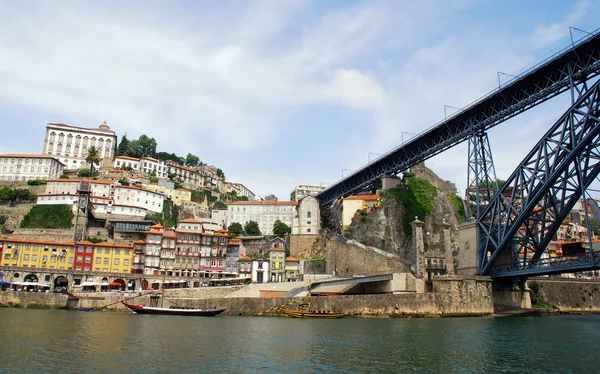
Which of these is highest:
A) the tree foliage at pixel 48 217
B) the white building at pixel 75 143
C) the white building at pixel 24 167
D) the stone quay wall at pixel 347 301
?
the white building at pixel 75 143

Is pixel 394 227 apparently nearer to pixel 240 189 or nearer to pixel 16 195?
pixel 16 195

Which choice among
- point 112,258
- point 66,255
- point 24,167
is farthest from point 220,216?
point 66,255

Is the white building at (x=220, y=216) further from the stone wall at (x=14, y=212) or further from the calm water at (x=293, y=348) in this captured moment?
the calm water at (x=293, y=348)

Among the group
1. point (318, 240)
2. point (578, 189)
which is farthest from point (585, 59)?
point (318, 240)

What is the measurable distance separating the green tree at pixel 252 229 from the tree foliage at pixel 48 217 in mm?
25850

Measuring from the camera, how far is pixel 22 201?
229 feet

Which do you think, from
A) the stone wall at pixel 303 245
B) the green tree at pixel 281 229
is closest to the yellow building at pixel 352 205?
the stone wall at pixel 303 245

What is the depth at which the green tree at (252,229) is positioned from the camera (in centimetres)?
7894

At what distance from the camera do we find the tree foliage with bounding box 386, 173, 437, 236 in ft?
191

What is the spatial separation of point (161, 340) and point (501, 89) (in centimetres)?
3080

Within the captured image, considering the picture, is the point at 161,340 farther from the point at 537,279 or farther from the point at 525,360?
the point at 537,279

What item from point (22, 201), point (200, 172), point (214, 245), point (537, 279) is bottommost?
point (537, 279)

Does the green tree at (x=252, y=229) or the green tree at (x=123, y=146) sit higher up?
the green tree at (x=123, y=146)

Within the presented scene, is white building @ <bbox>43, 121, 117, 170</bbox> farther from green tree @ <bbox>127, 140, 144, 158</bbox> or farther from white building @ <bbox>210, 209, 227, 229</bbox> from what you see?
white building @ <bbox>210, 209, 227, 229</bbox>
